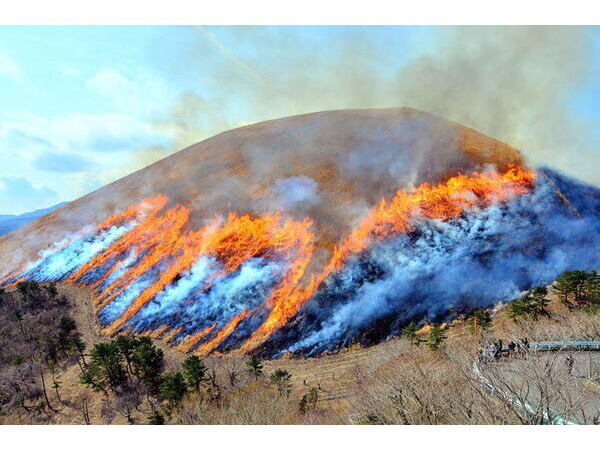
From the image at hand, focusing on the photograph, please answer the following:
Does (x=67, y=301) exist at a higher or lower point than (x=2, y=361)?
higher

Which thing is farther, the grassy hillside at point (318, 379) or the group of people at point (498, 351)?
the group of people at point (498, 351)

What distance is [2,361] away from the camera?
22.4 meters

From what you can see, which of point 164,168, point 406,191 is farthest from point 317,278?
point 164,168

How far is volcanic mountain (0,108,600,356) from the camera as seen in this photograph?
83.8 feet

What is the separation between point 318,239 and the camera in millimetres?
31234

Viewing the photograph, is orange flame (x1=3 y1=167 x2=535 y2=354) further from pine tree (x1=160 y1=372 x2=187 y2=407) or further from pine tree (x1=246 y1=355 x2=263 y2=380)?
pine tree (x1=160 y1=372 x2=187 y2=407)

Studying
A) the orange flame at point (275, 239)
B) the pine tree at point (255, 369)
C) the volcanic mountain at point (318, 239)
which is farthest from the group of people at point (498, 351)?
the orange flame at point (275, 239)

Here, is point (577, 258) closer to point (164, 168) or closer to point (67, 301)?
point (67, 301)

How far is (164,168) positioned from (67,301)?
2372cm

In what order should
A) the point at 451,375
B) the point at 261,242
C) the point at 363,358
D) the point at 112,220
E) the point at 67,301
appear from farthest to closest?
the point at 112,220 < the point at 261,242 < the point at 67,301 < the point at 363,358 < the point at 451,375

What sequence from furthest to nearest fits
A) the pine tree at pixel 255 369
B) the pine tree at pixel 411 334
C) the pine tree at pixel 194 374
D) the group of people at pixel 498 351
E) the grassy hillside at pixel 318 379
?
the pine tree at pixel 411 334
the pine tree at pixel 255 369
the pine tree at pixel 194 374
the group of people at pixel 498 351
the grassy hillside at pixel 318 379

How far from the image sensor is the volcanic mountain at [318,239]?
2555 cm

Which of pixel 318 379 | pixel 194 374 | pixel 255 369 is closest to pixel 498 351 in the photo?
pixel 318 379

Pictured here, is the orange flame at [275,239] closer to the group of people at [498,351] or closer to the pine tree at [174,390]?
the pine tree at [174,390]
